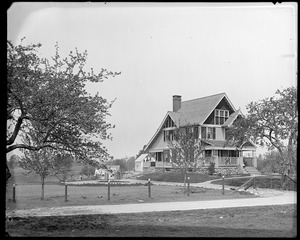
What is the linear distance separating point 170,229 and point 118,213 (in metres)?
2.73

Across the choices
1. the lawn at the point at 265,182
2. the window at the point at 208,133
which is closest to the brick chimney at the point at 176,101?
the window at the point at 208,133

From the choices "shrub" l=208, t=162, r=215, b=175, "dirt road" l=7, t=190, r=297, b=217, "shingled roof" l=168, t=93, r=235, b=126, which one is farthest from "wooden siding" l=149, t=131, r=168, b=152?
"dirt road" l=7, t=190, r=297, b=217

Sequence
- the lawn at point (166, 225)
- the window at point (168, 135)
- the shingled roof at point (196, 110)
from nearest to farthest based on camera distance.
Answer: the lawn at point (166, 225) < the shingled roof at point (196, 110) < the window at point (168, 135)

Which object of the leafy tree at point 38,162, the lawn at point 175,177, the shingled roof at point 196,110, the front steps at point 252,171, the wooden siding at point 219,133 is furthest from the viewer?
the lawn at point 175,177

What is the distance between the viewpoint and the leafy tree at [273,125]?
1516cm

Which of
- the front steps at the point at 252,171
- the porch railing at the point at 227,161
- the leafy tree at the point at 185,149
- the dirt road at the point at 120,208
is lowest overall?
the dirt road at the point at 120,208

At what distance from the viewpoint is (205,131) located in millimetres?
21469

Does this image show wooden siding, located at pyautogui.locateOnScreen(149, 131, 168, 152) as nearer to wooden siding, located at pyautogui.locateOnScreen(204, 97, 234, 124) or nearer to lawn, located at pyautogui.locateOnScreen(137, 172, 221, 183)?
wooden siding, located at pyautogui.locateOnScreen(204, 97, 234, 124)

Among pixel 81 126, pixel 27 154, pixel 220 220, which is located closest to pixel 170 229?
pixel 220 220

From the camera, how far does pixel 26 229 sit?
8.86 meters

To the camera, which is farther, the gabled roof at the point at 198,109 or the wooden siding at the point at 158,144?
the wooden siding at the point at 158,144

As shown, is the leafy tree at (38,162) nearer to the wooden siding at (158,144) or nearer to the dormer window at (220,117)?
the wooden siding at (158,144)

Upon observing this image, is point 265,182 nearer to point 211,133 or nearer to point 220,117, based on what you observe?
point 211,133

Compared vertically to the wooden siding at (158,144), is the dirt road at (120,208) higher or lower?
lower
